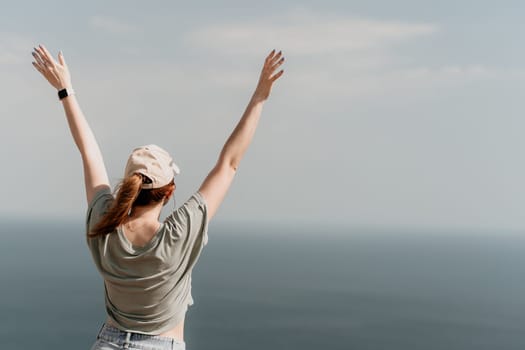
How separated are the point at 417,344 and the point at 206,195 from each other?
319 feet

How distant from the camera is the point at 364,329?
9850 cm

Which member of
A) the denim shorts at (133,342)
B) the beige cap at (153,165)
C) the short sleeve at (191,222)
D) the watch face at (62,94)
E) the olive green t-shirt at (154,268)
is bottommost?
the denim shorts at (133,342)

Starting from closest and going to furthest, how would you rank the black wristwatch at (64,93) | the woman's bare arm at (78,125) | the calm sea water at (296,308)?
the woman's bare arm at (78,125) < the black wristwatch at (64,93) < the calm sea water at (296,308)

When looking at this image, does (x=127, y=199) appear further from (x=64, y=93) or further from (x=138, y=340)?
(x=64, y=93)

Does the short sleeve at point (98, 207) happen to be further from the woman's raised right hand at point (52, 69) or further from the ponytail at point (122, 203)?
the woman's raised right hand at point (52, 69)

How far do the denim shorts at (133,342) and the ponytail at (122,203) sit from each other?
360 millimetres

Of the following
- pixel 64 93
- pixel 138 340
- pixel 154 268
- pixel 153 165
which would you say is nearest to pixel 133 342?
pixel 138 340

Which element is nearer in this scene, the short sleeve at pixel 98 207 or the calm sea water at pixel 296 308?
the short sleeve at pixel 98 207

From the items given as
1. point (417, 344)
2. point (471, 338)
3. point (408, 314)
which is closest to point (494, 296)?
point (408, 314)

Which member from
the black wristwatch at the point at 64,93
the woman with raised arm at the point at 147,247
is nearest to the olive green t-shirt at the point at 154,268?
the woman with raised arm at the point at 147,247

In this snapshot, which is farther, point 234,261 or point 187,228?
point 234,261

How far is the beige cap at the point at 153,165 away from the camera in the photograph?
6.27 ft

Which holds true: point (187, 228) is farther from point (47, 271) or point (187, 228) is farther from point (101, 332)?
point (47, 271)

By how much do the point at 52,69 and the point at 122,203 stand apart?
77cm
